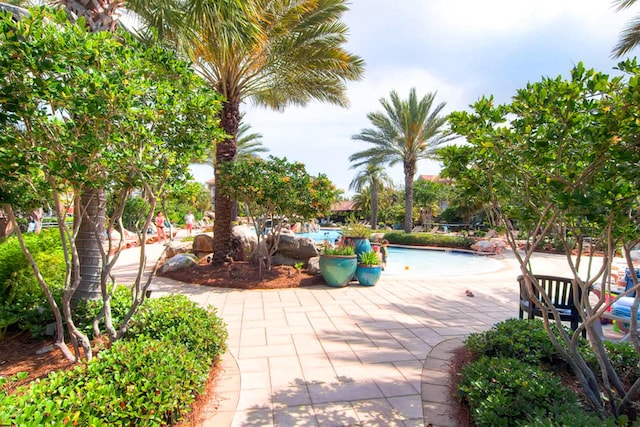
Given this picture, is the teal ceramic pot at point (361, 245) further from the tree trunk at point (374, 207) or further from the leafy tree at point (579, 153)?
the tree trunk at point (374, 207)

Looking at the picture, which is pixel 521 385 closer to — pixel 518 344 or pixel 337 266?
pixel 518 344

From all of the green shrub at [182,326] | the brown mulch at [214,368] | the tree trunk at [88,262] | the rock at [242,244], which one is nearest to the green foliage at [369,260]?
the brown mulch at [214,368]

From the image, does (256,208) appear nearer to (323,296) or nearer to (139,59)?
(323,296)

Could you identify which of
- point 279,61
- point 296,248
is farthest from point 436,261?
point 279,61

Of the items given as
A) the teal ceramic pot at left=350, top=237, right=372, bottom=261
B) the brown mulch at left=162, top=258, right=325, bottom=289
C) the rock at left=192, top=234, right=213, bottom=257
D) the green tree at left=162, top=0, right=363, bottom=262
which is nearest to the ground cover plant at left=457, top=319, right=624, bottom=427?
the brown mulch at left=162, top=258, right=325, bottom=289

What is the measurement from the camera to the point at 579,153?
222 centimetres

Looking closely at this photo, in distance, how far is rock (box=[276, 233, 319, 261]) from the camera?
9203 millimetres

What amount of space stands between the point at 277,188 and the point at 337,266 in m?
2.18

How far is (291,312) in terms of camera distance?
17.5 ft

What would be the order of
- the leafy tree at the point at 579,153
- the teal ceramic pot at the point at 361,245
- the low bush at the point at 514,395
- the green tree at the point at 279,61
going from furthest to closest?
the teal ceramic pot at the point at 361,245, the green tree at the point at 279,61, the low bush at the point at 514,395, the leafy tree at the point at 579,153

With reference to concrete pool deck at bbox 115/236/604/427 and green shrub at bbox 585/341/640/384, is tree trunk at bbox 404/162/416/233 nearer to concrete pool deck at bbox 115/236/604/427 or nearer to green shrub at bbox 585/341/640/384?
concrete pool deck at bbox 115/236/604/427

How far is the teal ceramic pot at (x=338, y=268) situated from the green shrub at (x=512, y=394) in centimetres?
436

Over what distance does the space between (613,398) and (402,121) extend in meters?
16.3

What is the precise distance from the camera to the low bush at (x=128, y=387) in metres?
1.79
